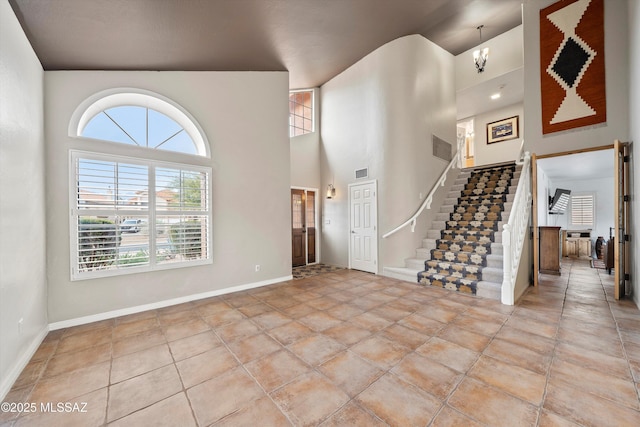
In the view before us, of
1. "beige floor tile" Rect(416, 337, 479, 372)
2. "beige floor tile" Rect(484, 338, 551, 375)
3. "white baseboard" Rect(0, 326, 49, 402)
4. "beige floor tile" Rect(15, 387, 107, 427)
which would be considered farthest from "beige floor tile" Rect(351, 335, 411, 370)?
"white baseboard" Rect(0, 326, 49, 402)

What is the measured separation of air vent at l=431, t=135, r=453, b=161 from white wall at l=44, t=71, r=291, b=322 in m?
3.43

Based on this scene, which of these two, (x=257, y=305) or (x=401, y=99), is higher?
(x=401, y=99)

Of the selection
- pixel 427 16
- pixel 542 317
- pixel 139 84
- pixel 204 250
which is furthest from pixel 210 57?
pixel 542 317

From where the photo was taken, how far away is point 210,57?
372cm

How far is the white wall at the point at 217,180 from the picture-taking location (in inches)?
119

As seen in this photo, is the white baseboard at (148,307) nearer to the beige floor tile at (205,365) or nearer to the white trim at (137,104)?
the beige floor tile at (205,365)

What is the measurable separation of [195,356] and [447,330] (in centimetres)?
252

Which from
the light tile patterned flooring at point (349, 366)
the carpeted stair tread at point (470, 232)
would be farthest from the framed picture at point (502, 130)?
the light tile patterned flooring at point (349, 366)

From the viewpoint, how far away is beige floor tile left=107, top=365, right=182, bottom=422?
5.65 feet

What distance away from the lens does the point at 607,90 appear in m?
3.88

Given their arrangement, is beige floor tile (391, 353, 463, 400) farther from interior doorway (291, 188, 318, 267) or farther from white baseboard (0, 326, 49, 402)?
interior doorway (291, 188, 318, 267)

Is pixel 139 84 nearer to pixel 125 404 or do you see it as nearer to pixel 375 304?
pixel 125 404

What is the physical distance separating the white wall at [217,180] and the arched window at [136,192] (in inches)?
4.0

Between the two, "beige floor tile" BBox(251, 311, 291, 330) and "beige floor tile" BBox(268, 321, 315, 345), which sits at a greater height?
"beige floor tile" BBox(268, 321, 315, 345)
